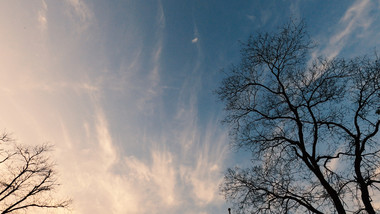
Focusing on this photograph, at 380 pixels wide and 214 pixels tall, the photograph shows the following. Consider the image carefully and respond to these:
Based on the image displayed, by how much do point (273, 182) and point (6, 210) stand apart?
19.3m

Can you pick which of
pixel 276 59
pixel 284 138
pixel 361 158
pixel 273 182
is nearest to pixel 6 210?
pixel 273 182

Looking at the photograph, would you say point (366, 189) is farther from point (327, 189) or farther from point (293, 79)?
point (293, 79)

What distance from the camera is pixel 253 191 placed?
9203 millimetres

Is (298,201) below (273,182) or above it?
below

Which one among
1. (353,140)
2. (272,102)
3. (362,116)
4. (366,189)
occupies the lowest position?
(366,189)

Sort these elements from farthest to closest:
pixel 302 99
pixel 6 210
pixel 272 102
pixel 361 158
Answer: pixel 6 210 < pixel 272 102 < pixel 302 99 < pixel 361 158

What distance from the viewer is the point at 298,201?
327 inches

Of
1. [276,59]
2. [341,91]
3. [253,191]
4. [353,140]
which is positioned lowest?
[253,191]

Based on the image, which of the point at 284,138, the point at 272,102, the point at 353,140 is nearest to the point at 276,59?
the point at 272,102

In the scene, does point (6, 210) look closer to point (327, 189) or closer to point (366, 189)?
point (327, 189)

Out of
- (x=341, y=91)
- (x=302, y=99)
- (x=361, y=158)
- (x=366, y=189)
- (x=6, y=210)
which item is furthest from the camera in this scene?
(x=6, y=210)

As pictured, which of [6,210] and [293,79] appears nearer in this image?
[293,79]

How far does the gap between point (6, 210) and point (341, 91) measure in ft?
77.0

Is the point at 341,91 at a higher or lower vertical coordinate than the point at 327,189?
higher
